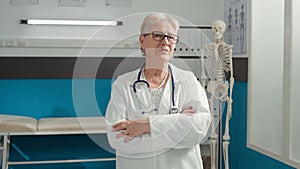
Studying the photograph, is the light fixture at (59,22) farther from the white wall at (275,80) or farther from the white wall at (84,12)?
the white wall at (275,80)

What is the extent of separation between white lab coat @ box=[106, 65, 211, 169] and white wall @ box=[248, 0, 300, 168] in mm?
1275

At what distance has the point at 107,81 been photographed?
289 cm

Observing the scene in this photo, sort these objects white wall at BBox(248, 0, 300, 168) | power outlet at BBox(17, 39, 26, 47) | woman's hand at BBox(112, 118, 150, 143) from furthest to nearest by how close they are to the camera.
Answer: power outlet at BBox(17, 39, 26, 47) → white wall at BBox(248, 0, 300, 168) → woman's hand at BBox(112, 118, 150, 143)

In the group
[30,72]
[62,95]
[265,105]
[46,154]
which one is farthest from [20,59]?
[265,105]

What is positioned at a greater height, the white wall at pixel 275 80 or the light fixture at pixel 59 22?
the light fixture at pixel 59 22

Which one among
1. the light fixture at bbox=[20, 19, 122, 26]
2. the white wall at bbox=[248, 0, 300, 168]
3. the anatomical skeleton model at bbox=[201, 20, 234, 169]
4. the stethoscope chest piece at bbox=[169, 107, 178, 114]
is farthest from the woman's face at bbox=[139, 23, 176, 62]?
the light fixture at bbox=[20, 19, 122, 26]

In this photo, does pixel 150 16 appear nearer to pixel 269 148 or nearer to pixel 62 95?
pixel 269 148

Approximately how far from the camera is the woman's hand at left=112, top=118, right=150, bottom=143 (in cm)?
125

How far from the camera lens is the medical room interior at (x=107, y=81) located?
9.50 feet

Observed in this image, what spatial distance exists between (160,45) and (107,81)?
1665mm

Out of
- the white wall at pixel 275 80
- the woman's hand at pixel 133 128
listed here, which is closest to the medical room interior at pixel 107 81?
the white wall at pixel 275 80

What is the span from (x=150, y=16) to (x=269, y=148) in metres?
1.87

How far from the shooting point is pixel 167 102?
130cm

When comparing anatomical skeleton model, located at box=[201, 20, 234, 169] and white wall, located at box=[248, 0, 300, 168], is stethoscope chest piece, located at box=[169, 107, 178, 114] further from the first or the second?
anatomical skeleton model, located at box=[201, 20, 234, 169]
